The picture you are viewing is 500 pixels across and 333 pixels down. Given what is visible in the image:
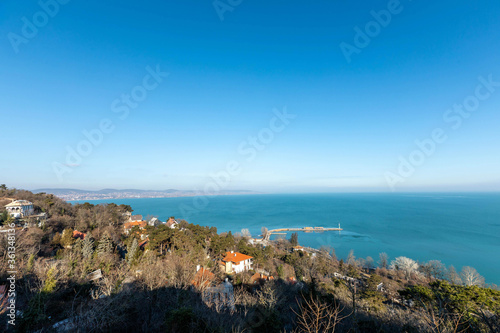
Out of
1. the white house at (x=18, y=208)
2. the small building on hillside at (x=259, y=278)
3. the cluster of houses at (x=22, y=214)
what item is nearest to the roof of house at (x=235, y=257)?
the small building on hillside at (x=259, y=278)

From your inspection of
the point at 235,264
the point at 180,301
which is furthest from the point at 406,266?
the point at 180,301

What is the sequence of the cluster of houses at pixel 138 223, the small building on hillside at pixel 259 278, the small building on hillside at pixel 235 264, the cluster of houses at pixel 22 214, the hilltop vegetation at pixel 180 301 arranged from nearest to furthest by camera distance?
the hilltop vegetation at pixel 180 301 < the small building on hillside at pixel 259 278 < the cluster of houses at pixel 22 214 < the small building on hillside at pixel 235 264 < the cluster of houses at pixel 138 223

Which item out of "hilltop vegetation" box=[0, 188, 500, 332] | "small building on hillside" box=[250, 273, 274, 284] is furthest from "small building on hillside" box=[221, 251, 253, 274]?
"hilltop vegetation" box=[0, 188, 500, 332]

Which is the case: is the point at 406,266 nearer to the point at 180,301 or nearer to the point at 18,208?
the point at 180,301

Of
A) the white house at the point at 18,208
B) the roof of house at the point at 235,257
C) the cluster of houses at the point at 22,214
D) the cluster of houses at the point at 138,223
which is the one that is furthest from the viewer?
the cluster of houses at the point at 138,223

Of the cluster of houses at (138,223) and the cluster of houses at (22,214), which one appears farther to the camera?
the cluster of houses at (138,223)

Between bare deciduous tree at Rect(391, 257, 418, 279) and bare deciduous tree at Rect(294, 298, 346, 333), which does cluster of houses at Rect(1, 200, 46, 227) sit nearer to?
bare deciduous tree at Rect(294, 298, 346, 333)

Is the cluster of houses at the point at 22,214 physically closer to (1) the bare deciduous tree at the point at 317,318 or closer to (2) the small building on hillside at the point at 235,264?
(2) the small building on hillside at the point at 235,264

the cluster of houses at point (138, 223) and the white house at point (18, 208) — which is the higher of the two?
the white house at point (18, 208)

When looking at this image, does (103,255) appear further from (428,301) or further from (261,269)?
(428,301)
